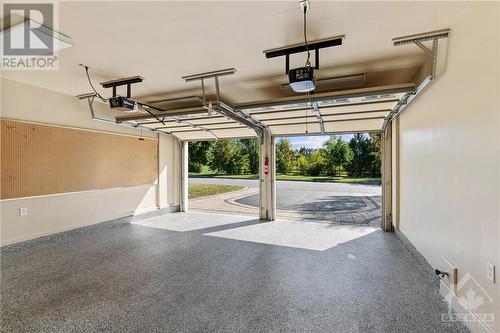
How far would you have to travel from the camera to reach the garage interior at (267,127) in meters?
2.14

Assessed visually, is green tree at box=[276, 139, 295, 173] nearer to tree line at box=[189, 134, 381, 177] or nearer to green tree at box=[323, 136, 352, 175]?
tree line at box=[189, 134, 381, 177]

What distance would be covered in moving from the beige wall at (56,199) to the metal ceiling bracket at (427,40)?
19.3 ft

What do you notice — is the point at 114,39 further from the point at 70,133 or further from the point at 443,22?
the point at 443,22

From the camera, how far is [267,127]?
5840 mm

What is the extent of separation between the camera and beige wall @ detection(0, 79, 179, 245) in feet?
13.0

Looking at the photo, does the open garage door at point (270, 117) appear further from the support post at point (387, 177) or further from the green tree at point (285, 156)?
the green tree at point (285, 156)

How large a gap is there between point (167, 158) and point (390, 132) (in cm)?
641

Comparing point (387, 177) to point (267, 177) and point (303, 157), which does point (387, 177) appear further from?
point (303, 157)

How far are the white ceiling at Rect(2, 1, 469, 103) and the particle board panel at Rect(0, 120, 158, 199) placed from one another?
105 centimetres

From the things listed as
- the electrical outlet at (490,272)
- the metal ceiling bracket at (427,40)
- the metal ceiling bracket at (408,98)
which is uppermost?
the metal ceiling bracket at (427,40)

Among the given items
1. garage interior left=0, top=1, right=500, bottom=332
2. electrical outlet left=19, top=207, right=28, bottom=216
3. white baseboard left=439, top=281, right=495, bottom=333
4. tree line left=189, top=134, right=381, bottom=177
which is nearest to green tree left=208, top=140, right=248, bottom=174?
tree line left=189, top=134, right=381, bottom=177

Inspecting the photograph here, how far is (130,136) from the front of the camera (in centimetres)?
614

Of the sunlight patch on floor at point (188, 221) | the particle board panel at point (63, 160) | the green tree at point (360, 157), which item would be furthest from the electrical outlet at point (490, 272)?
the green tree at point (360, 157)

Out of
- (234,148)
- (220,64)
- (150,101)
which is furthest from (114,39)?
(234,148)
